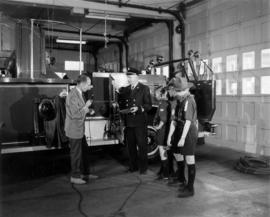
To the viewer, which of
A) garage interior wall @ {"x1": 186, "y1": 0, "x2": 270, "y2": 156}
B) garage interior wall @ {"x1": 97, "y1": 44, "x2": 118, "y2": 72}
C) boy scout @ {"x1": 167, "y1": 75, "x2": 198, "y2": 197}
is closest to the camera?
boy scout @ {"x1": 167, "y1": 75, "x2": 198, "y2": 197}

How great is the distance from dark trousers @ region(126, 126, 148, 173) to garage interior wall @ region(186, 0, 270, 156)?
12.5 feet

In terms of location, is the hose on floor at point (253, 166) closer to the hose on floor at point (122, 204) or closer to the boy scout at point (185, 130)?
the boy scout at point (185, 130)

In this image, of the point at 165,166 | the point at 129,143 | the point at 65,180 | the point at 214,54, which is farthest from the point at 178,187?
the point at 214,54

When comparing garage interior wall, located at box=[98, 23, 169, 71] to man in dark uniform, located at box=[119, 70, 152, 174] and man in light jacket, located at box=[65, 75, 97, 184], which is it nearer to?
man in dark uniform, located at box=[119, 70, 152, 174]

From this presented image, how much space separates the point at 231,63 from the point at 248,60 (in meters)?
0.75

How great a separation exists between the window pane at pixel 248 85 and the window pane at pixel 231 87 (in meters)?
0.38

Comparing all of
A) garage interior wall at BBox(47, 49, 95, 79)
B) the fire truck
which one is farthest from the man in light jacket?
garage interior wall at BBox(47, 49, 95, 79)

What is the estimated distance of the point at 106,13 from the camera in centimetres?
1167

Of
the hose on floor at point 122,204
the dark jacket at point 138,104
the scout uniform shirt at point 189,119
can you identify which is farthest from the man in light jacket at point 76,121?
the scout uniform shirt at point 189,119

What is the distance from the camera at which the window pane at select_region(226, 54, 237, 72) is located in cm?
954

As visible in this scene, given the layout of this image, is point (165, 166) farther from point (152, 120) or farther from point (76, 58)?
point (76, 58)

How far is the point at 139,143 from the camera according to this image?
6312 mm

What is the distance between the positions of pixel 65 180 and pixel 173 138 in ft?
7.43

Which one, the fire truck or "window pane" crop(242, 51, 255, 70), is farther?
"window pane" crop(242, 51, 255, 70)
